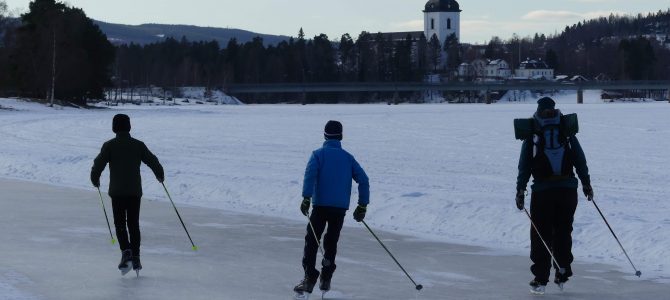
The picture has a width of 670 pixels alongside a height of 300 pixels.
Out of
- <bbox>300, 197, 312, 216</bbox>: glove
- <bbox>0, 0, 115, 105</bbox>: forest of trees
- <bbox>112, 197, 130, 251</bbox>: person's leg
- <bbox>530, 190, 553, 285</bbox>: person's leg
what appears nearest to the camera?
<bbox>300, 197, 312, 216</bbox>: glove

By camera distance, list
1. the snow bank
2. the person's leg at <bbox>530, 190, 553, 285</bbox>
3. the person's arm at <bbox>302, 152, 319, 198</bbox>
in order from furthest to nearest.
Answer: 1. the snow bank
2. the person's leg at <bbox>530, 190, 553, 285</bbox>
3. the person's arm at <bbox>302, 152, 319, 198</bbox>

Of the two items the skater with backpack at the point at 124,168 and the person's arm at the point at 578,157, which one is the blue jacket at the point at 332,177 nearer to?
the person's arm at the point at 578,157

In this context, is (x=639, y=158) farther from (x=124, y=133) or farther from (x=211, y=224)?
(x=124, y=133)

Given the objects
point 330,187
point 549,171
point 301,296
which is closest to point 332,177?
point 330,187

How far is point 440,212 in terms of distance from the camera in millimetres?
14969

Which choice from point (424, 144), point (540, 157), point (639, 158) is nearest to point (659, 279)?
point (540, 157)

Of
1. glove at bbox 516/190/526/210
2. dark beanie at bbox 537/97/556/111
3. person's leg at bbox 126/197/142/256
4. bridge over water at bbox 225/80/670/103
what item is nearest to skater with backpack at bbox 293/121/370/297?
glove at bbox 516/190/526/210

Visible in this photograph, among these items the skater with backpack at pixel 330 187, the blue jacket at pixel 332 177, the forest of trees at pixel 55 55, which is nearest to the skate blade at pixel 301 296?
the skater with backpack at pixel 330 187

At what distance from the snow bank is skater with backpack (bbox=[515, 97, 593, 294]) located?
148 centimetres

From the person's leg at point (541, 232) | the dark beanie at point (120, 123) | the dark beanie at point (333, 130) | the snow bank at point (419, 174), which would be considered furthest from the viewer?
the snow bank at point (419, 174)

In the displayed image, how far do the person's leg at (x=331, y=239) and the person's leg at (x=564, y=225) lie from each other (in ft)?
A: 5.69

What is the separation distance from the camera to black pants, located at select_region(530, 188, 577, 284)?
30.6 ft

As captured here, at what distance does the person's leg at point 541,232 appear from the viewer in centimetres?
940

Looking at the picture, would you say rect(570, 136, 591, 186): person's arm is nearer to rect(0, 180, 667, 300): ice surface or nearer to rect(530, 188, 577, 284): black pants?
rect(530, 188, 577, 284): black pants
